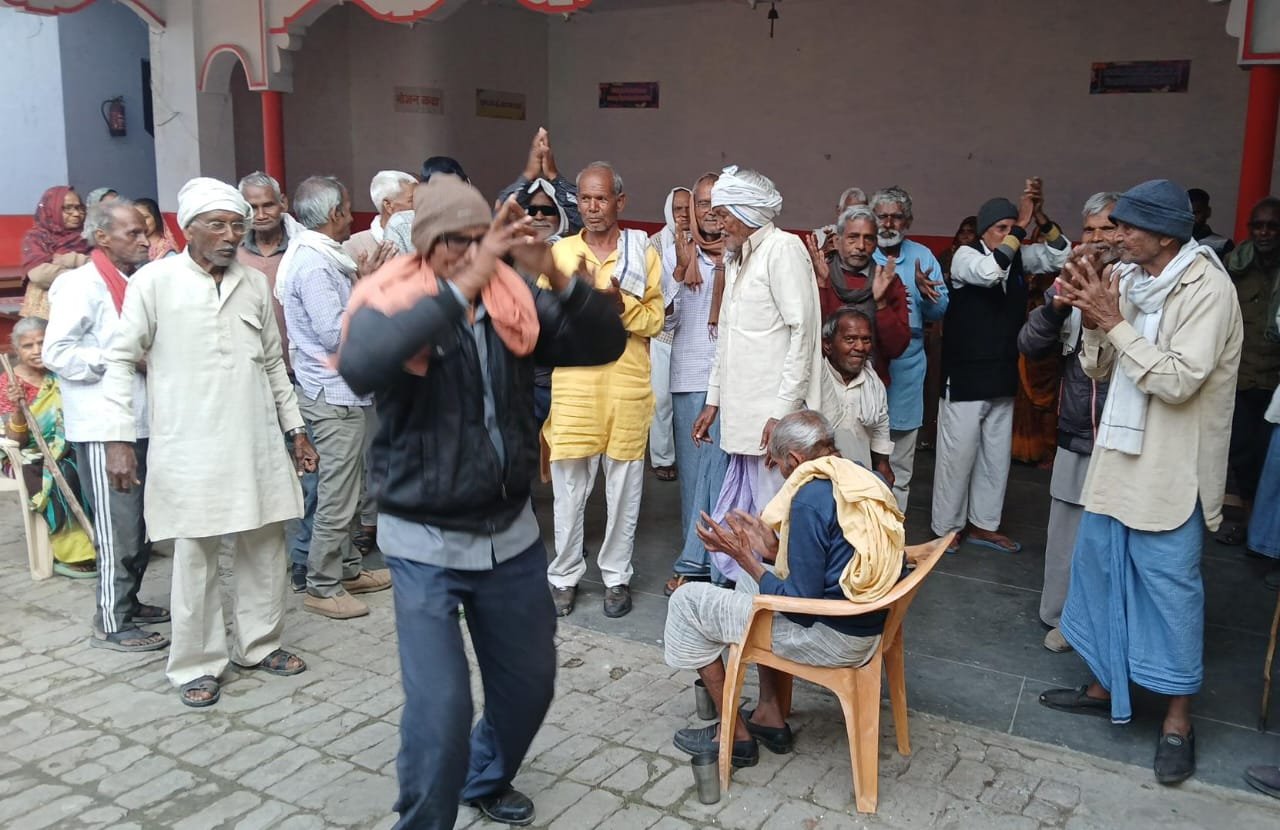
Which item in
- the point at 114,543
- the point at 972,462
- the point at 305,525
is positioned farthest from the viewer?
the point at 972,462

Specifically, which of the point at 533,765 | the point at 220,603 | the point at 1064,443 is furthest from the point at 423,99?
the point at 533,765

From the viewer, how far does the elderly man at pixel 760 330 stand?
14.4 feet

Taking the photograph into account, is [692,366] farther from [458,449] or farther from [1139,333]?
[458,449]

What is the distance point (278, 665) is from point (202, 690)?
0.34 metres

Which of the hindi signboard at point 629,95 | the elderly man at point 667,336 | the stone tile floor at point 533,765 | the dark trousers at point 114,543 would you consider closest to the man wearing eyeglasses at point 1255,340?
the elderly man at point 667,336

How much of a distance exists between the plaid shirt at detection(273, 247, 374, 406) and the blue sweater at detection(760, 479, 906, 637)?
213 centimetres

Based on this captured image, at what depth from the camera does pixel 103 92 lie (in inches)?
486

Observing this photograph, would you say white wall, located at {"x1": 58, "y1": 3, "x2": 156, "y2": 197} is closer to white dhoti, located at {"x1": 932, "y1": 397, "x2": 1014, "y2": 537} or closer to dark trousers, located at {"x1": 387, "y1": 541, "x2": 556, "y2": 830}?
white dhoti, located at {"x1": 932, "y1": 397, "x2": 1014, "y2": 537}

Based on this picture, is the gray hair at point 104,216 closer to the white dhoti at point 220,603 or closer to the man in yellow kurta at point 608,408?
the white dhoti at point 220,603

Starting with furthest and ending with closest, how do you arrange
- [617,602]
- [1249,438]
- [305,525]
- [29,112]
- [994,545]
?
1. [29,112]
2. [1249,438]
3. [994,545]
4. [305,525]
5. [617,602]

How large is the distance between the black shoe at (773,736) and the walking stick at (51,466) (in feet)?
11.4

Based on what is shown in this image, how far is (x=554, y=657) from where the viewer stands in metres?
3.10

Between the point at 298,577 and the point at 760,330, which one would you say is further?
the point at 298,577

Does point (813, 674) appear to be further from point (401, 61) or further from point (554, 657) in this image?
point (401, 61)
